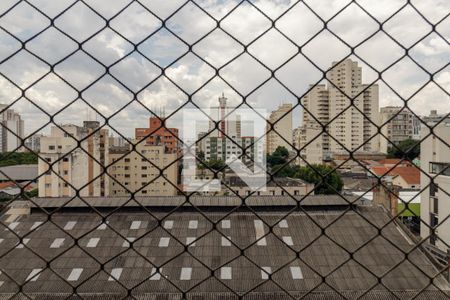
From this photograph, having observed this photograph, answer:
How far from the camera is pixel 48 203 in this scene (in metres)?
7.53

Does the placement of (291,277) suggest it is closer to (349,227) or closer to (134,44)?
(349,227)

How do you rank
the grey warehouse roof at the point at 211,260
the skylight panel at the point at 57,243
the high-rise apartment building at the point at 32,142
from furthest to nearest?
the skylight panel at the point at 57,243, the grey warehouse roof at the point at 211,260, the high-rise apartment building at the point at 32,142

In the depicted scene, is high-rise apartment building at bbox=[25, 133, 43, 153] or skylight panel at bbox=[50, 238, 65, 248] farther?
skylight panel at bbox=[50, 238, 65, 248]

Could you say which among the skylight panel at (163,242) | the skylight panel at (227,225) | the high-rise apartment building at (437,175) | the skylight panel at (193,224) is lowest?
the skylight panel at (163,242)

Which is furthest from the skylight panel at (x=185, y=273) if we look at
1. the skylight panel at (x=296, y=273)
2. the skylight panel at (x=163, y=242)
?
the skylight panel at (x=296, y=273)

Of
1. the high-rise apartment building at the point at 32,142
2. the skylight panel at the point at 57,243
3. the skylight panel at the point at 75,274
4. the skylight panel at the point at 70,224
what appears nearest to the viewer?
the high-rise apartment building at the point at 32,142

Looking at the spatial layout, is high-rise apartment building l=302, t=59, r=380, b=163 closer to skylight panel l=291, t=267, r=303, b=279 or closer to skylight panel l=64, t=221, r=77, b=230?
skylight panel l=291, t=267, r=303, b=279

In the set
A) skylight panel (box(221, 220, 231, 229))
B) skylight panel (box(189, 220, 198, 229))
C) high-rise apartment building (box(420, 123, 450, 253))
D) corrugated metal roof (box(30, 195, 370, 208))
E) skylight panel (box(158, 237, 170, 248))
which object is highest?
high-rise apartment building (box(420, 123, 450, 253))

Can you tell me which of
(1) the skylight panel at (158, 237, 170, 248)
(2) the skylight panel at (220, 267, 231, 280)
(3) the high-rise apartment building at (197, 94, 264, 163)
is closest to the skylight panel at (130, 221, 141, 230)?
(1) the skylight panel at (158, 237, 170, 248)

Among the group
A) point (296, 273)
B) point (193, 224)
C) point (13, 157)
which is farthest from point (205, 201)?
point (13, 157)

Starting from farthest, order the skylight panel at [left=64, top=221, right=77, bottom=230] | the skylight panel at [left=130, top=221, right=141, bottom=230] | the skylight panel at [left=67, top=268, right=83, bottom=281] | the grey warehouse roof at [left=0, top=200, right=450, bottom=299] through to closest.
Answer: the skylight panel at [left=64, top=221, right=77, bottom=230]
the skylight panel at [left=130, top=221, right=141, bottom=230]
the skylight panel at [left=67, top=268, right=83, bottom=281]
the grey warehouse roof at [left=0, top=200, right=450, bottom=299]

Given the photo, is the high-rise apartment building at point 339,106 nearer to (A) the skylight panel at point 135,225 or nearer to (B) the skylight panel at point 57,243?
(A) the skylight panel at point 135,225

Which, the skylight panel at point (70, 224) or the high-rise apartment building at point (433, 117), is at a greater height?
the high-rise apartment building at point (433, 117)

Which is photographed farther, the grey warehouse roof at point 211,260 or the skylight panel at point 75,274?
the skylight panel at point 75,274
